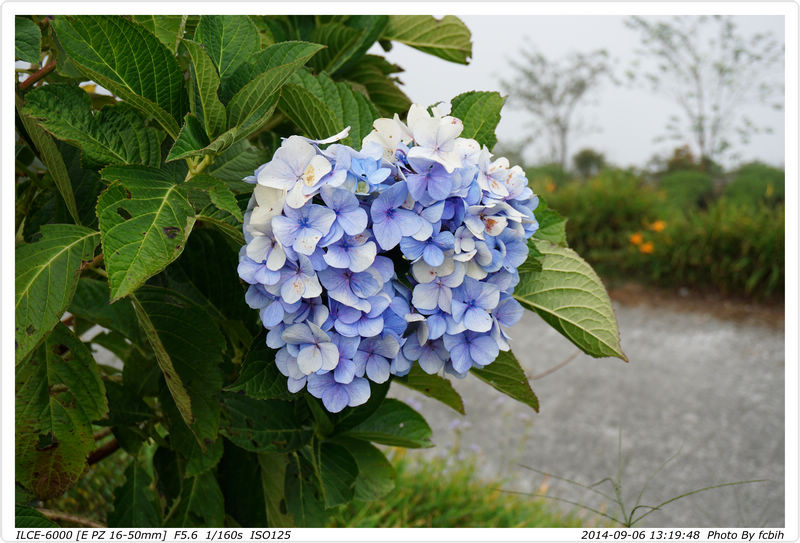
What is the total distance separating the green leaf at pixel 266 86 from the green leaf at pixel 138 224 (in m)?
0.11

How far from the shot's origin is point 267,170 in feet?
2.34

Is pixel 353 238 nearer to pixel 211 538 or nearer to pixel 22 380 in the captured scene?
pixel 22 380

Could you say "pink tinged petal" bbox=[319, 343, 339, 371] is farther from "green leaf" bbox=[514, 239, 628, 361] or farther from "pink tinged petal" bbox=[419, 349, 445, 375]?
"green leaf" bbox=[514, 239, 628, 361]

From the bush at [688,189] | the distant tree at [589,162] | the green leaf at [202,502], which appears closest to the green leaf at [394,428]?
the green leaf at [202,502]

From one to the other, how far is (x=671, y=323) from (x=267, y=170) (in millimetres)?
6265

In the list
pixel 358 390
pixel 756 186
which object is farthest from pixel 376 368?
pixel 756 186

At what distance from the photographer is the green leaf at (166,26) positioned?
85 centimetres

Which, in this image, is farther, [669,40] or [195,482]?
[669,40]

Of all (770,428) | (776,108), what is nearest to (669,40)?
(776,108)

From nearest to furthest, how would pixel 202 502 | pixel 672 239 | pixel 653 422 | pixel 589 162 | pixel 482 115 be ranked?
pixel 482 115 < pixel 202 502 < pixel 653 422 < pixel 672 239 < pixel 589 162

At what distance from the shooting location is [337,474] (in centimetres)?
105

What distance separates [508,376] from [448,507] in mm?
1954

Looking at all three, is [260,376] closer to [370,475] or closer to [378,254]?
[378,254]

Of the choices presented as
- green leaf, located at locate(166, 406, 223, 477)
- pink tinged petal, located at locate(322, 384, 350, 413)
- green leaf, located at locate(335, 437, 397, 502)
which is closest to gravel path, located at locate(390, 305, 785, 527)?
green leaf, located at locate(335, 437, 397, 502)
